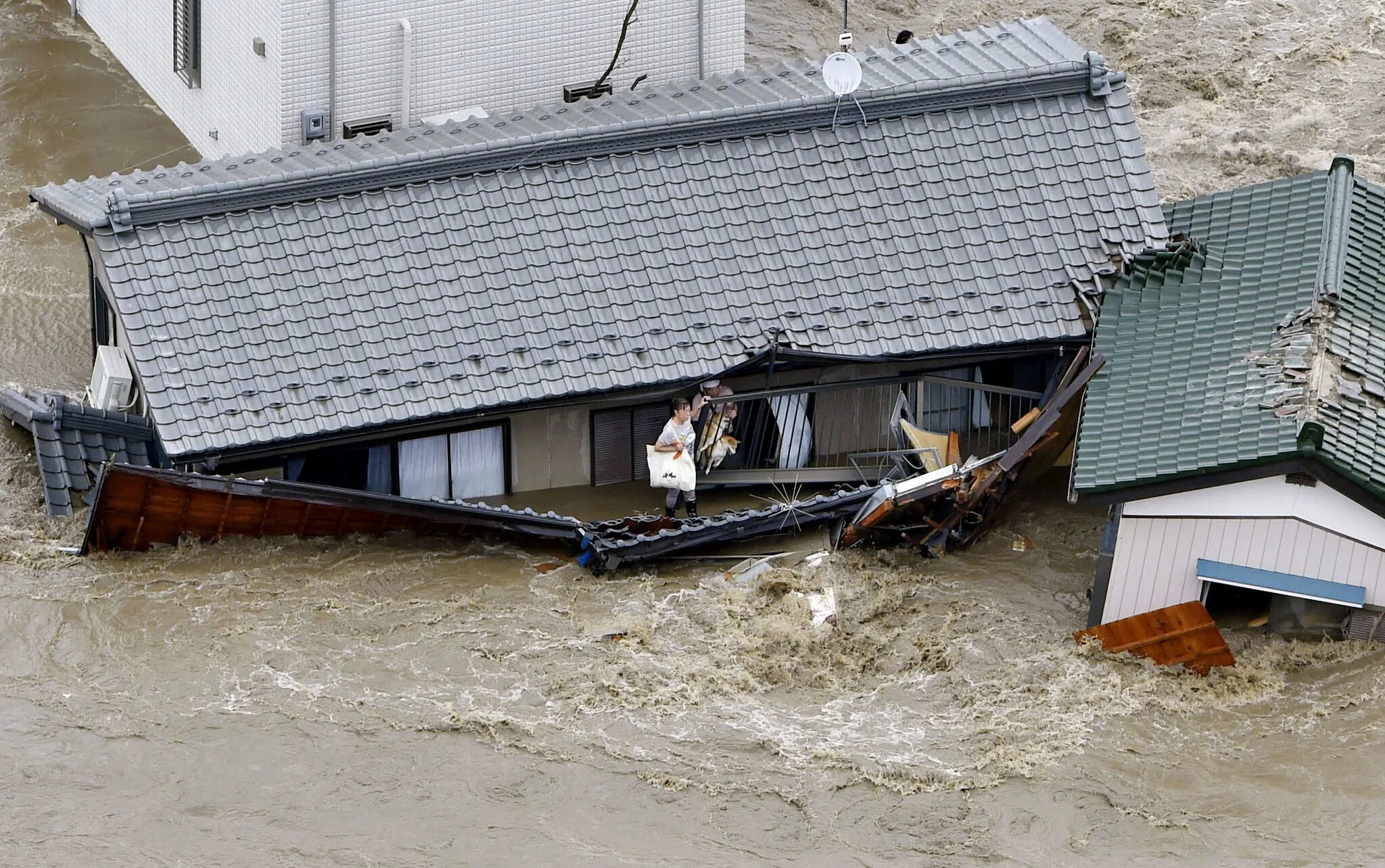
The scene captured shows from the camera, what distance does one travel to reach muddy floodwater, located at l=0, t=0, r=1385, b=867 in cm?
1517

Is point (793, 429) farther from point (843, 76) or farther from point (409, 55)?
point (409, 55)

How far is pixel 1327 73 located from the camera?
94.2ft

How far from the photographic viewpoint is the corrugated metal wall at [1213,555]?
1711 cm

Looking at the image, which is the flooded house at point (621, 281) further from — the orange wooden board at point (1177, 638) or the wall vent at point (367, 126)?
the orange wooden board at point (1177, 638)

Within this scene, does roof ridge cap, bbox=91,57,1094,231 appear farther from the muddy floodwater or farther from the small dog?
the muddy floodwater

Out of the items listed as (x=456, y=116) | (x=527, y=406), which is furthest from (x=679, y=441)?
(x=456, y=116)

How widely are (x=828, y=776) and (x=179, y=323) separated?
23.9 ft

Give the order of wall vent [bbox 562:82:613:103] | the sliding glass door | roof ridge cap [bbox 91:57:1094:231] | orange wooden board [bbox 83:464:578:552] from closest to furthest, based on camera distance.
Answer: orange wooden board [bbox 83:464:578:552] < roof ridge cap [bbox 91:57:1094:231] < the sliding glass door < wall vent [bbox 562:82:613:103]

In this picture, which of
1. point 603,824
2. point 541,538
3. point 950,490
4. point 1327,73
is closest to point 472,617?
point 541,538

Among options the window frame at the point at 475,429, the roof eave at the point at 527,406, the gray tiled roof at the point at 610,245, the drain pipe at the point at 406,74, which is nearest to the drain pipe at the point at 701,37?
the gray tiled roof at the point at 610,245

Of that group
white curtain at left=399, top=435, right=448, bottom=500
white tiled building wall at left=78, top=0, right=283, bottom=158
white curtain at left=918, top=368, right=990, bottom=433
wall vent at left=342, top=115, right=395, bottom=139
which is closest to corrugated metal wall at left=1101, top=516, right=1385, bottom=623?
white curtain at left=918, top=368, right=990, bottom=433

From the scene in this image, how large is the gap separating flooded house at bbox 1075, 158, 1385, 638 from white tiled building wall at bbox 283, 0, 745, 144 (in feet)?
22.7

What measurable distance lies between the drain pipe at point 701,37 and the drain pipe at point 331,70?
14.7 feet

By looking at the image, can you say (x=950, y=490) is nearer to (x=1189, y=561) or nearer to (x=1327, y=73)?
(x=1189, y=561)
